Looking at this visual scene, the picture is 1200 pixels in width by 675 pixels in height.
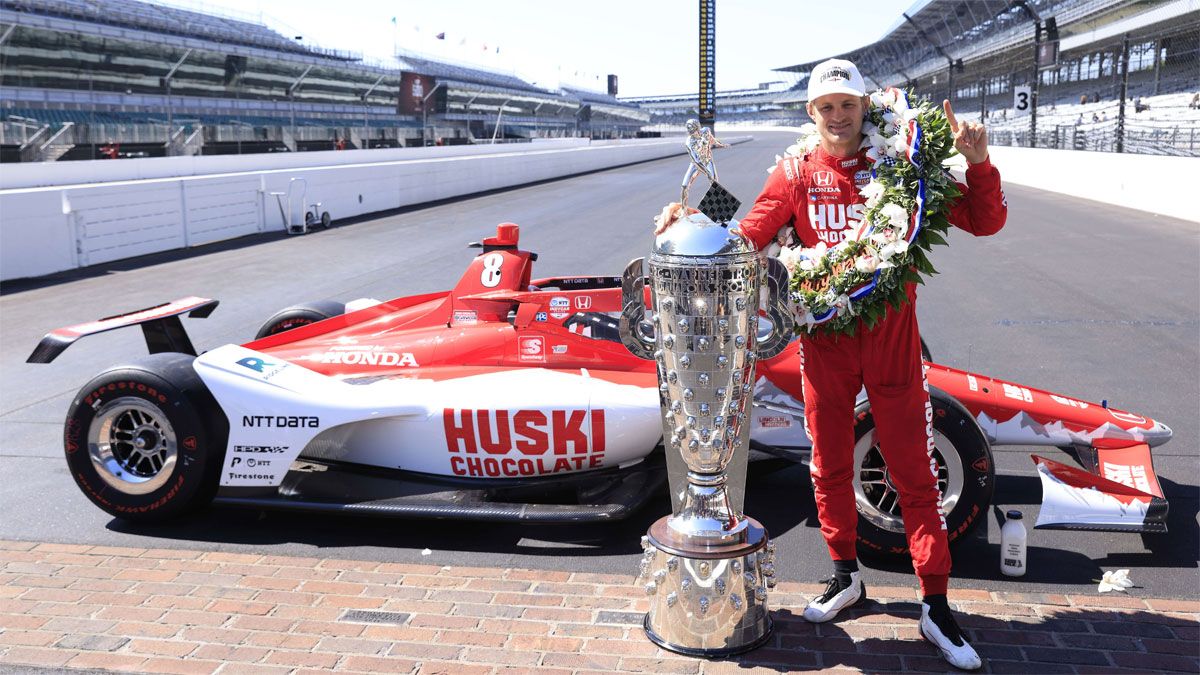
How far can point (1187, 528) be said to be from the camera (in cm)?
478

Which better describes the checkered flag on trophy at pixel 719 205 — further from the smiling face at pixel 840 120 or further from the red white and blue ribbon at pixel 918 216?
the red white and blue ribbon at pixel 918 216

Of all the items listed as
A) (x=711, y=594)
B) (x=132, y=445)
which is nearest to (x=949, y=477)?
(x=711, y=594)

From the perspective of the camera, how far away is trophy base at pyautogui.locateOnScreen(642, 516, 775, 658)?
11.9ft

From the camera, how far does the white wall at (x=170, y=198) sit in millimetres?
14266

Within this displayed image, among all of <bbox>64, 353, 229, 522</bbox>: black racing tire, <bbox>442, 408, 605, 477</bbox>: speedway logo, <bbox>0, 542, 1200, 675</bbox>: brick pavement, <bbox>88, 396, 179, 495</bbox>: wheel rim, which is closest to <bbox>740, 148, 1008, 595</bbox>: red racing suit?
<bbox>0, 542, 1200, 675</bbox>: brick pavement

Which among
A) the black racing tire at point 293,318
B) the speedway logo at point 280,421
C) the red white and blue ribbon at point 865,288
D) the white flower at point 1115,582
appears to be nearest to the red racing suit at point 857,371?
the red white and blue ribbon at point 865,288

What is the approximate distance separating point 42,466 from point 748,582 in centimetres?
464

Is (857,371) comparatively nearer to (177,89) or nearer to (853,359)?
(853,359)

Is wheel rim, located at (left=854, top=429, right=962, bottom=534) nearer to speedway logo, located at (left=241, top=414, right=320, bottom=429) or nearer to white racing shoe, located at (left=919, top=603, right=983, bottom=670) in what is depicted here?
white racing shoe, located at (left=919, top=603, right=983, bottom=670)

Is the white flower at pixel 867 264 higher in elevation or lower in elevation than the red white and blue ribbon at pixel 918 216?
lower

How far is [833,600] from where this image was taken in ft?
12.8

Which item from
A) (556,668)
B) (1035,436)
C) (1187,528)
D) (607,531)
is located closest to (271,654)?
(556,668)

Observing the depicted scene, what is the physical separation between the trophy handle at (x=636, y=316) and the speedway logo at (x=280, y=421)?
1.93m

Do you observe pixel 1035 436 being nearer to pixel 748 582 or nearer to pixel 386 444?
pixel 748 582
